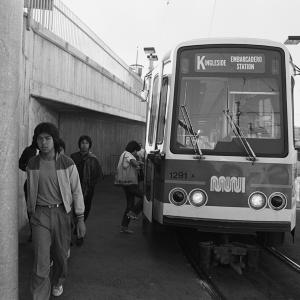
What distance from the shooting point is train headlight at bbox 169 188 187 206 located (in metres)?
5.65

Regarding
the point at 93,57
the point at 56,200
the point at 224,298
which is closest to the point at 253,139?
the point at 224,298

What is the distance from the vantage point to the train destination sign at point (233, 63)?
19.0 ft

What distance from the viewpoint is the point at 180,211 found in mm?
5652

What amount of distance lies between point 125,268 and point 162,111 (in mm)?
2120

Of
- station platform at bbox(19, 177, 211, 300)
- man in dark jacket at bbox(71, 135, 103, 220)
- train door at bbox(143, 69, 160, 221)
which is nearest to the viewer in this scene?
station platform at bbox(19, 177, 211, 300)

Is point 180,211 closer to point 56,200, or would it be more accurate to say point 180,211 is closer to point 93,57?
point 56,200

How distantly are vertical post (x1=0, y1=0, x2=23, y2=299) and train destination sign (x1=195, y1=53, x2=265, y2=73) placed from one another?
117 inches

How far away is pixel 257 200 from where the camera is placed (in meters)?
5.55

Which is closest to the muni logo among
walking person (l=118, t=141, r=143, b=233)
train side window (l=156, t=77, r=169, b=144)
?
train side window (l=156, t=77, r=169, b=144)

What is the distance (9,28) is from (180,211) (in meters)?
3.22

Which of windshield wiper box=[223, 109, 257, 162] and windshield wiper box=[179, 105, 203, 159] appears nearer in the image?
windshield wiper box=[223, 109, 257, 162]

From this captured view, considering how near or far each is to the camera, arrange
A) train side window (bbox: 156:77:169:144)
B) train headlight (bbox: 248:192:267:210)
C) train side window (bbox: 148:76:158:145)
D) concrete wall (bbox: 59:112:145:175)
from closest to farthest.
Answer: train headlight (bbox: 248:192:267:210)
train side window (bbox: 156:77:169:144)
train side window (bbox: 148:76:158:145)
concrete wall (bbox: 59:112:145:175)

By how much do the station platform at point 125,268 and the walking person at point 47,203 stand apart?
0.62 meters

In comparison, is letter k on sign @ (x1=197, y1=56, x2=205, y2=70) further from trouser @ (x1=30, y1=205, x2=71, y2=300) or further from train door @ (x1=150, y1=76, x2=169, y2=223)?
trouser @ (x1=30, y1=205, x2=71, y2=300)
